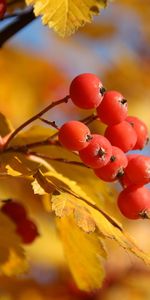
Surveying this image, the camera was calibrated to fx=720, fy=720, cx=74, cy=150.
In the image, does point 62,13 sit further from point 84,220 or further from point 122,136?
point 84,220

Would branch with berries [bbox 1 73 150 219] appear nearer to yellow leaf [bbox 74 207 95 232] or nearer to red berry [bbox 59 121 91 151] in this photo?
red berry [bbox 59 121 91 151]

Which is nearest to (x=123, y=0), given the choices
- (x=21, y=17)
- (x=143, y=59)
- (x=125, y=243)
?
(x=143, y=59)

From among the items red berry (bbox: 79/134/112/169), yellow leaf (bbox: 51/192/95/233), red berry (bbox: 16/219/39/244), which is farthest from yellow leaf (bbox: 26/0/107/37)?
red berry (bbox: 16/219/39/244)

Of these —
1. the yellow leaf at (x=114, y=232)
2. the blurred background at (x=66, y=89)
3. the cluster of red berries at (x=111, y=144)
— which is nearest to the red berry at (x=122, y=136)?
the cluster of red berries at (x=111, y=144)

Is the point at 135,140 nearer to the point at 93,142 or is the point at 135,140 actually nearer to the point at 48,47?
the point at 93,142

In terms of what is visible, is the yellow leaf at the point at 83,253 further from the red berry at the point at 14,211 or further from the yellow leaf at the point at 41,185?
the yellow leaf at the point at 41,185

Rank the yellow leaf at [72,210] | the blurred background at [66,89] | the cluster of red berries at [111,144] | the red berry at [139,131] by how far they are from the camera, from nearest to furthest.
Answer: the yellow leaf at [72,210] < the cluster of red berries at [111,144] < the red berry at [139,131] < the blurred background at [66,89]
